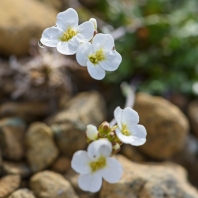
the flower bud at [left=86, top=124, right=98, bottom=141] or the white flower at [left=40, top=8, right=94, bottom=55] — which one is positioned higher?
the white flower at [left=40, top=8, right=94, bottom=55]

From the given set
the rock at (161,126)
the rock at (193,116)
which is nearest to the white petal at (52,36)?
the rock at (161,126)

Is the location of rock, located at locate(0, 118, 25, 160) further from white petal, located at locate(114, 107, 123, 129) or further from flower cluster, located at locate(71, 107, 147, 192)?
white petal, located at locate(114, 107, 123, 129)

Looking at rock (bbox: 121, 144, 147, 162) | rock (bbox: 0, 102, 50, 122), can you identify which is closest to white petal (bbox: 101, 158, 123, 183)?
rock (bbox: 121, 144, 147, 162)

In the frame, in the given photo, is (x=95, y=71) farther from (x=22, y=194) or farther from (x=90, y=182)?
(x=22, y=194)

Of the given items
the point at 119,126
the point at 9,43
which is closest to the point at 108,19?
the point at 9,43

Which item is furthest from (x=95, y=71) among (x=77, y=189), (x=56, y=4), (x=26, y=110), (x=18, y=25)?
(x=56, y=4)

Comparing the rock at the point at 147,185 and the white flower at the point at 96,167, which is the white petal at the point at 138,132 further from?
the rock at the point at 147,185

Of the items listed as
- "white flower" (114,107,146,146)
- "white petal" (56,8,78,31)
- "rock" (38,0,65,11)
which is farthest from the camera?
"rock" (38,0,65,11)
